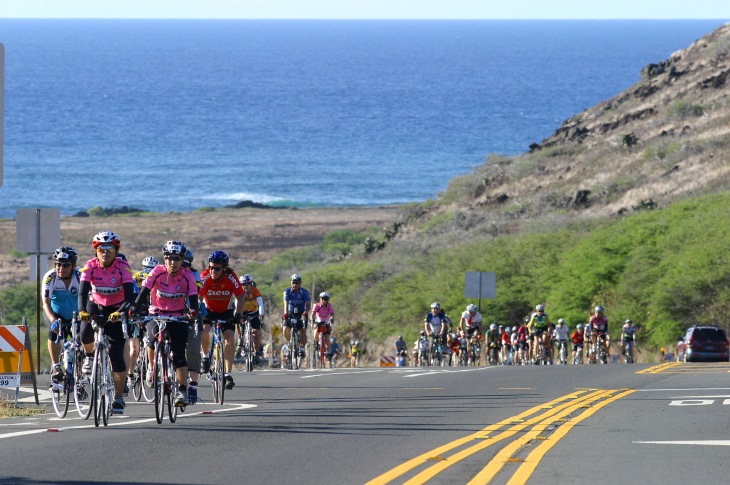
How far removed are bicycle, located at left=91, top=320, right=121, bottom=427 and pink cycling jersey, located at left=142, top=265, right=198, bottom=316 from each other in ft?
1.93

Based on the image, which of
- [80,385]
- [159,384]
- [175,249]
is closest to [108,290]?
[175,249]

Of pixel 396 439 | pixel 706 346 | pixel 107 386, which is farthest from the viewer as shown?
pixel 706 346

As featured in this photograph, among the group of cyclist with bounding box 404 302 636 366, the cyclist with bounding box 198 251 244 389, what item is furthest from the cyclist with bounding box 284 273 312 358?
the cyclist with bounding box 198 251 244 389

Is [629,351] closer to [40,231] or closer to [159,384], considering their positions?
[40,231]

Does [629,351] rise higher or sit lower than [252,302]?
lower

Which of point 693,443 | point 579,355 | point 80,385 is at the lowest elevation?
point 693,443

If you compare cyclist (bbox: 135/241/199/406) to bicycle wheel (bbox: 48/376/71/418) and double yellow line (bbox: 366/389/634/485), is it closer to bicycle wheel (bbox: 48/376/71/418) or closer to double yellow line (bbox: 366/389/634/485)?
bicycle wheel (bbox: 48/376/71/418)

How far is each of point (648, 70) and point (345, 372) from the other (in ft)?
229

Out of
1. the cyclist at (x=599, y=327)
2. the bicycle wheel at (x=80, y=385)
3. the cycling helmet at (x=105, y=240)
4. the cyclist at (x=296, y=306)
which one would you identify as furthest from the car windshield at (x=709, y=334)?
the cycling helmet at (x=105, y=240)

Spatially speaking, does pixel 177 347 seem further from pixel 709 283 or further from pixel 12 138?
pixel 12 138

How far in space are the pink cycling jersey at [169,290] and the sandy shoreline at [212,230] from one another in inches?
1936

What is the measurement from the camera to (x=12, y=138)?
519 feet

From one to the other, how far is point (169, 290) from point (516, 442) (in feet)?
13.0

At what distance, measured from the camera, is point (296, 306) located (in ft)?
89.7
